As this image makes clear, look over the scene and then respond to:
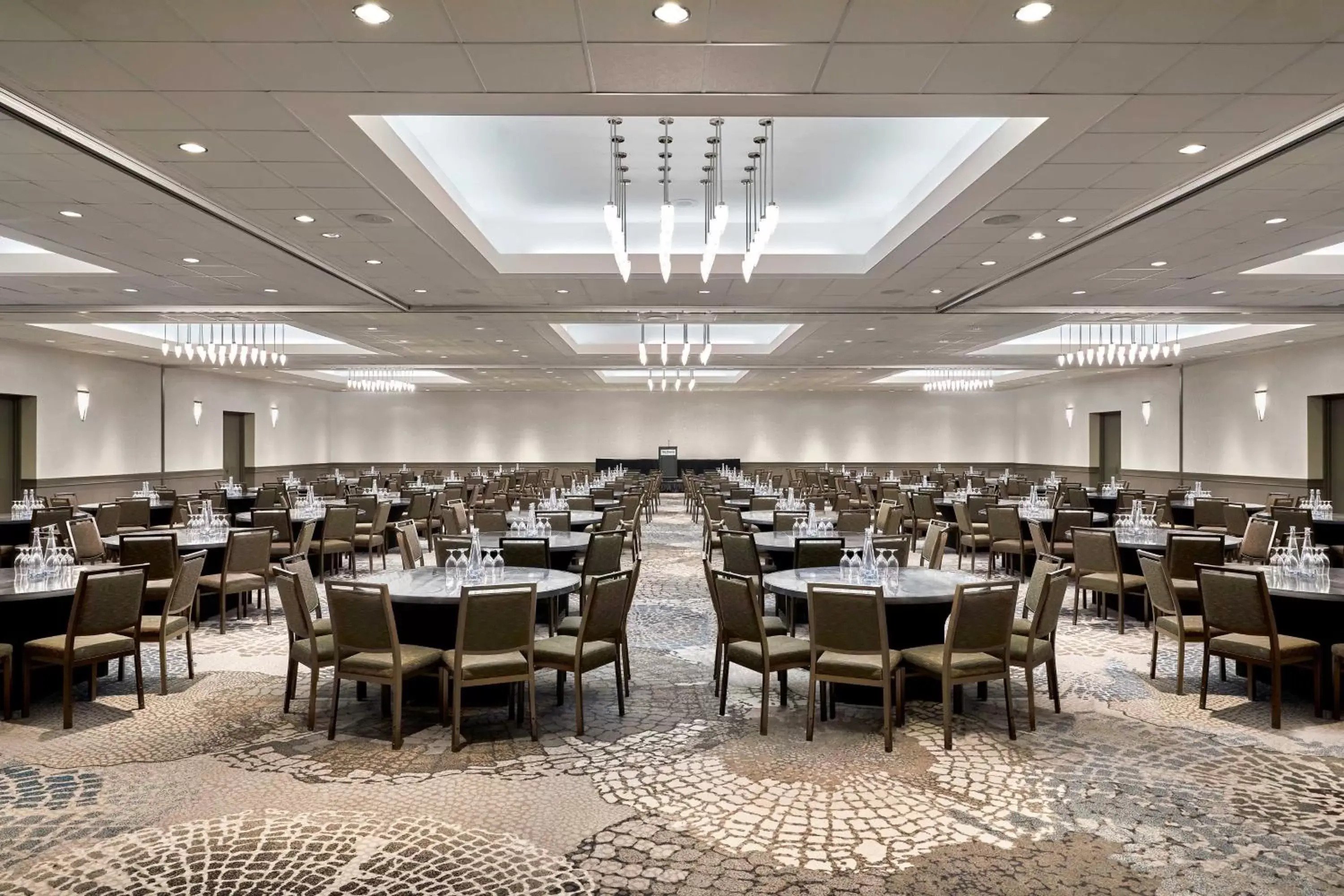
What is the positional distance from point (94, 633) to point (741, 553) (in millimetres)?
4231

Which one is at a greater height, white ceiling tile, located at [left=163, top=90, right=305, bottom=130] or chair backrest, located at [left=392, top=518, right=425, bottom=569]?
white ceiling tile, located at [left=163, top=90, right=305, bottom=130]

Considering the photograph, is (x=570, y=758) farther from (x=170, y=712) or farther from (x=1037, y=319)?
(x=1037, y=319)

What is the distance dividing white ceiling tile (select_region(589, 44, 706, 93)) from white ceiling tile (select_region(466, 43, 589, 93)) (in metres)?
0.10

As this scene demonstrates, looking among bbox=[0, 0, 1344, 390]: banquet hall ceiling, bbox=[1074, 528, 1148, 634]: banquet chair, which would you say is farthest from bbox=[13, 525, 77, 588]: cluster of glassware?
bbox=[1074, 528, 1148, 634]: banquet chair

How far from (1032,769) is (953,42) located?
3.42 metres

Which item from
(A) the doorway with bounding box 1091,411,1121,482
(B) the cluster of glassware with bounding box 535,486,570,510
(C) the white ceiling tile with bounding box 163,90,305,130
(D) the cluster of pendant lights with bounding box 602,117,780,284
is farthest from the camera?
(A) the doorway with bounding box 1091,411,1121,482

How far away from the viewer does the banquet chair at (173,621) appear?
5.67 m

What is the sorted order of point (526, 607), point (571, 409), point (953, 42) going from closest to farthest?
point (953, 42)
point (526, 607)
point (571, 409)

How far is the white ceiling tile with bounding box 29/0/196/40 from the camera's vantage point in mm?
3701

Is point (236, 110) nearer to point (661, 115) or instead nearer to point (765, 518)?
point (661, 115)

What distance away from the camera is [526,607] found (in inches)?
185

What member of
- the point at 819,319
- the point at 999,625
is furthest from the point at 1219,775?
the point at 819,319

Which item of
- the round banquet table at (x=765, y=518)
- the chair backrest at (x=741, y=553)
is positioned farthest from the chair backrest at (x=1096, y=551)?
the chair backrest at (x=741, y=553)

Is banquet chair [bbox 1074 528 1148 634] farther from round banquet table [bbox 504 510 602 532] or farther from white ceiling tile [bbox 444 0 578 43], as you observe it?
white ceiling tile [bbox 444 0 578 43]
